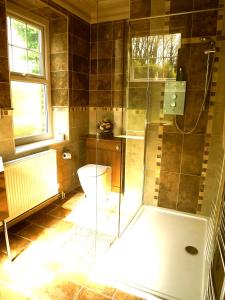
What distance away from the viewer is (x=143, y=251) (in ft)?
6.59

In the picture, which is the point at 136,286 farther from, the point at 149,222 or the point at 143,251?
the point at 149,222

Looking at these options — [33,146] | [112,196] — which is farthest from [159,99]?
[33,146]

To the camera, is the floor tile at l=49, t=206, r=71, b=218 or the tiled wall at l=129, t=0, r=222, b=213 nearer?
the tiled wall at l=129, t=0, r=222, b=213

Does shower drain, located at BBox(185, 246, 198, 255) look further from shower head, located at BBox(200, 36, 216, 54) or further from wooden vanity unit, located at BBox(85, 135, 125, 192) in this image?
shower head, located at BBox(200, 36, 216, 54)

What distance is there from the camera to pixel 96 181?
2543 millimetres

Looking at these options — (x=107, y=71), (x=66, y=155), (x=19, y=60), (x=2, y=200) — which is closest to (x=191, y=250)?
(x=2, y=200)

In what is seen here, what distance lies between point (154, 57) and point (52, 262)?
241 centimetres

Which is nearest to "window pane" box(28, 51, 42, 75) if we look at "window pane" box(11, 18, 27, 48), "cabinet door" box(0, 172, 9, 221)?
"window pane" box(11, 18, 27, 48)

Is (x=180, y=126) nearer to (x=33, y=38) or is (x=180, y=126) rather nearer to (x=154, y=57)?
(x=154, y=57)

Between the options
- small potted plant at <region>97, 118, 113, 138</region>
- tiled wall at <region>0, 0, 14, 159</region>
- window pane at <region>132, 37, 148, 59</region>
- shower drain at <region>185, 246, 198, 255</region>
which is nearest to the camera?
shower drain at <region>185, 246, 198, 255</region>

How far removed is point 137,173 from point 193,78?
4.25 feet

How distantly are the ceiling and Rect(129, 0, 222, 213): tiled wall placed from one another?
45 centimetres

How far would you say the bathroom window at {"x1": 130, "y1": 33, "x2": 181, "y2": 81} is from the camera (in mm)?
2439

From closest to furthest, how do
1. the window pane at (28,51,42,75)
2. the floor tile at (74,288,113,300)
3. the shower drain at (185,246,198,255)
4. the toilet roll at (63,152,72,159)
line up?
1. the floor tile at (74,288,113,300)
2. the shower drain at (185,246,198,255)
3. the window pane at (28,51,42,75)
4. the toilet roll at (63,152,72,159)
